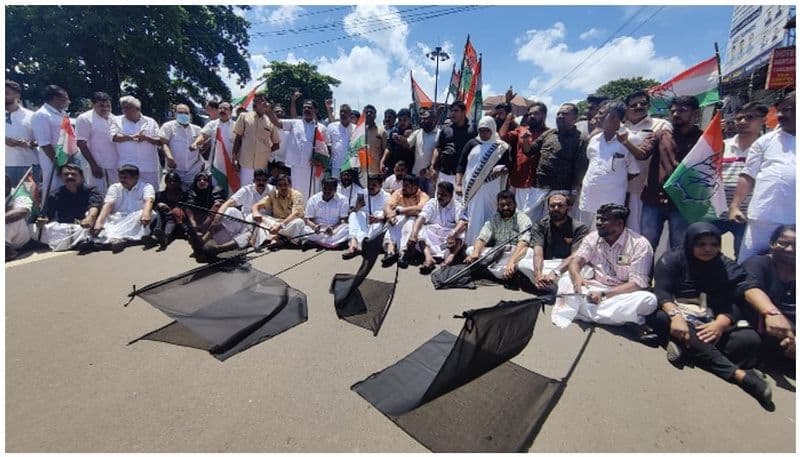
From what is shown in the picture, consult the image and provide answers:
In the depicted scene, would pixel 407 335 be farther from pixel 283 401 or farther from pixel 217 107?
pixel 217 107

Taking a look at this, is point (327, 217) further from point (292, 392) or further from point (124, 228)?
point (292, 392)

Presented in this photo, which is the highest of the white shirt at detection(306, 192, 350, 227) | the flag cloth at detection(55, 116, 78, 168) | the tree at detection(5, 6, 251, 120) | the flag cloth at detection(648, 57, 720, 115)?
the tree at detection(5, 6, 251, 120)

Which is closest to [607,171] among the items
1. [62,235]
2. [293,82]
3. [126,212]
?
[126,212]

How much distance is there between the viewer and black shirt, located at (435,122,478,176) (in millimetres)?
4945

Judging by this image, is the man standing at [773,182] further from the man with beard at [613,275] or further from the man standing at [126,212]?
the man standing at [126,212]

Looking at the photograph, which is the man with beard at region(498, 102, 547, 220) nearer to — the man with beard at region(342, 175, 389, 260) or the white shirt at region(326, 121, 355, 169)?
the man with beard at region(342, 175, 389, 260)

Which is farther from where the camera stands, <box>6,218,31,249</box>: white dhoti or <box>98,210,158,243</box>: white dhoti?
<box>98,210,158,243</box>: white dhoti

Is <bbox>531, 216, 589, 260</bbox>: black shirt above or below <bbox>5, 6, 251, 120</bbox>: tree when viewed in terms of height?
below

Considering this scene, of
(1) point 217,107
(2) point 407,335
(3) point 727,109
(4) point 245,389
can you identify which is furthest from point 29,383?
(3) point 727,109

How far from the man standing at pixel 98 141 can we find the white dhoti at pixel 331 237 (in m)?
3.07

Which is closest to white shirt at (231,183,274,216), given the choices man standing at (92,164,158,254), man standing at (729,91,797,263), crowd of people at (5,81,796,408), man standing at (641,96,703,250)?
crowd of people at (5,81,796,408)

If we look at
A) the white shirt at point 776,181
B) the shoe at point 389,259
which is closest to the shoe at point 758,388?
the white shirt at point 776,181

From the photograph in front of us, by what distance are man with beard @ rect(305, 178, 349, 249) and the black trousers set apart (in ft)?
12.7

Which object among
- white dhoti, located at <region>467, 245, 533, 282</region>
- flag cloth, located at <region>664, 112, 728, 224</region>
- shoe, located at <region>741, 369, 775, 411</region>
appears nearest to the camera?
shoe, located at <region>741, 369, 775, 411</region>
